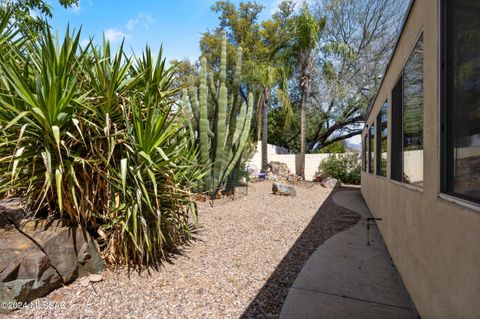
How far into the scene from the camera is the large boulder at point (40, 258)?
2.52 m

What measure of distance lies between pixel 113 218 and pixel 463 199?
3.30m

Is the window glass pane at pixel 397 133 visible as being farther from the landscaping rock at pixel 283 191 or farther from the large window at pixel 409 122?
the landscaping rock at pixel 283 191

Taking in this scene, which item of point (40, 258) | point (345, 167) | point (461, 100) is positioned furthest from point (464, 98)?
point (345, 167)

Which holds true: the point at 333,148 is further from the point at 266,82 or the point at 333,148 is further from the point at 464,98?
the point at 464,98

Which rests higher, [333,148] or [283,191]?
[333,148]

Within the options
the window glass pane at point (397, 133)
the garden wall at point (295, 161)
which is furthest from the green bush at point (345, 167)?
the window glass pane at point (397, 133)

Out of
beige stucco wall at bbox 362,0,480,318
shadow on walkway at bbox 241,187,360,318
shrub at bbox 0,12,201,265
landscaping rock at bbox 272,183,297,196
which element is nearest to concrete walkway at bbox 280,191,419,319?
shadow on walkway at bbox 241,187,360,318

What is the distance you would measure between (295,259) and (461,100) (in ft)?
9.51

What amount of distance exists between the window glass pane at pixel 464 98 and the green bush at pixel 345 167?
582 inches

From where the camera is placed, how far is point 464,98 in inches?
66.2

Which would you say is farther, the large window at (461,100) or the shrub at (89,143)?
the shrub at (89,143)

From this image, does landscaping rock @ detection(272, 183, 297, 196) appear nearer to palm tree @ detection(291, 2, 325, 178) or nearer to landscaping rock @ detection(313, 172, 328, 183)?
landscaping rock @ detection(313, 172, 328, 183)

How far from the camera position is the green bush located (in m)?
15.9

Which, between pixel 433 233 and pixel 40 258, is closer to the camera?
pixel 433 233
